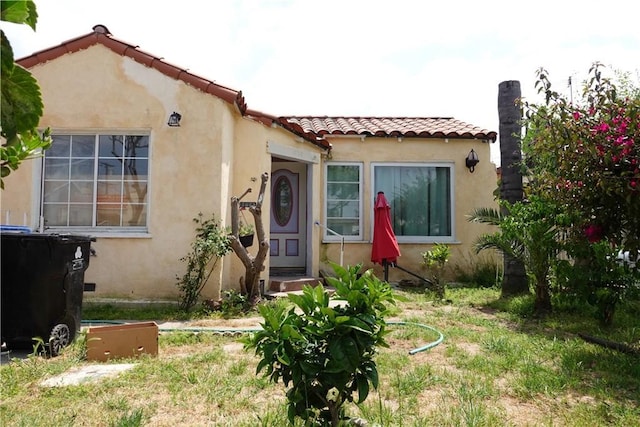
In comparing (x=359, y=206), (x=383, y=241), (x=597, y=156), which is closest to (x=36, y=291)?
(x=597, y=156)

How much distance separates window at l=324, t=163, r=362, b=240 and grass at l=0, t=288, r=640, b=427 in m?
5.43

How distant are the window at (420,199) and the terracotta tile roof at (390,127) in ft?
3.01

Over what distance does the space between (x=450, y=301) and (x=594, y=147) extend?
4.63 m

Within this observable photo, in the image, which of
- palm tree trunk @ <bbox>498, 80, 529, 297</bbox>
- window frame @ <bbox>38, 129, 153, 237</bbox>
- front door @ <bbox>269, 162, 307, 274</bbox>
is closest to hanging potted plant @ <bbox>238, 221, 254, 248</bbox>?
window frame @ <bbox>38, 129, 153, 237</bbox>

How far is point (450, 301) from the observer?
27.3 ft

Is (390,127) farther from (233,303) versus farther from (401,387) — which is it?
(401,387)

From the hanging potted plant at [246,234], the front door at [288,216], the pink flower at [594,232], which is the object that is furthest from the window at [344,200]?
the pink flower at [594,232]

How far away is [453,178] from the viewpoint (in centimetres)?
1109

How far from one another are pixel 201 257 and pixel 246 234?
1.04 meters

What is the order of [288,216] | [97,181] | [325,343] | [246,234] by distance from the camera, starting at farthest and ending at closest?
[288,216] → [246,234] → [97,181] → [325,343]

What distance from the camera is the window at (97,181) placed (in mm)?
7668

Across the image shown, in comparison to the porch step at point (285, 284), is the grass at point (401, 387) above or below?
below

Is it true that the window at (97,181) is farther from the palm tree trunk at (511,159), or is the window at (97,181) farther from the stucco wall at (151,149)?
the palm tree trunk at (511,159)

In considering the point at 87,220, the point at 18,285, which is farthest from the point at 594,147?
the point at 87,220
